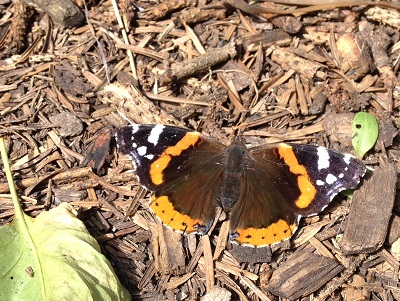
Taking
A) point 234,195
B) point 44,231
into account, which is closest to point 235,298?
point 234,195

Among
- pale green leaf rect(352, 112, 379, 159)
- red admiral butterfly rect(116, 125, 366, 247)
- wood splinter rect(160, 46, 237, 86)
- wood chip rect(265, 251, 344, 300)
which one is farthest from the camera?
wood splinter rect(160, 46, 237, 86)

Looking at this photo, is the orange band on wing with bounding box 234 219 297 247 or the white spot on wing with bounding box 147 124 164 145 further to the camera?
the white spot on wing with bounding box 147 124 164 145

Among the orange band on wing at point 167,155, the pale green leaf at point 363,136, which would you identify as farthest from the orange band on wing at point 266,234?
the pale green leaf at point 363,136

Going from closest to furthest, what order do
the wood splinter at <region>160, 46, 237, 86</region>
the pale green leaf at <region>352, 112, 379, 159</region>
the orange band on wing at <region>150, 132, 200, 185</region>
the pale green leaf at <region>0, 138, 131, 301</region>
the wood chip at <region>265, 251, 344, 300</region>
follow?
the pale green leaf at <region>0, 138, 131, 301</region>, the wood chip at <region>265, 251, 344, 300</region>, the orange band on wing at <region>150, 132, 200, 185</region>, the pale green leaf at <region>352, 112, 379, 159</region>, the wood splinter at <region>160, 46, 237, 86</region>

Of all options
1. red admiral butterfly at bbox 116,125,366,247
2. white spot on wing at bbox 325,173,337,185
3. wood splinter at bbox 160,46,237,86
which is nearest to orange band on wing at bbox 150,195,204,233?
red admiral butterfly at bbox 116,125,366,247

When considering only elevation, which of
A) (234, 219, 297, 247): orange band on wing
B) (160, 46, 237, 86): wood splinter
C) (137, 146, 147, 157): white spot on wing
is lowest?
(234, 219, 297, 247): orange band on wing

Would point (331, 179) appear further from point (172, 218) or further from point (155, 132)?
point (155, 132)

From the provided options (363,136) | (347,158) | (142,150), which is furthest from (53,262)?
(363,136)

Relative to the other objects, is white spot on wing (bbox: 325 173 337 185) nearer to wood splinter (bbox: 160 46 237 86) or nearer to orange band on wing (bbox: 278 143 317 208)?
orange band on wing (bbox: 278 143 317 208)
